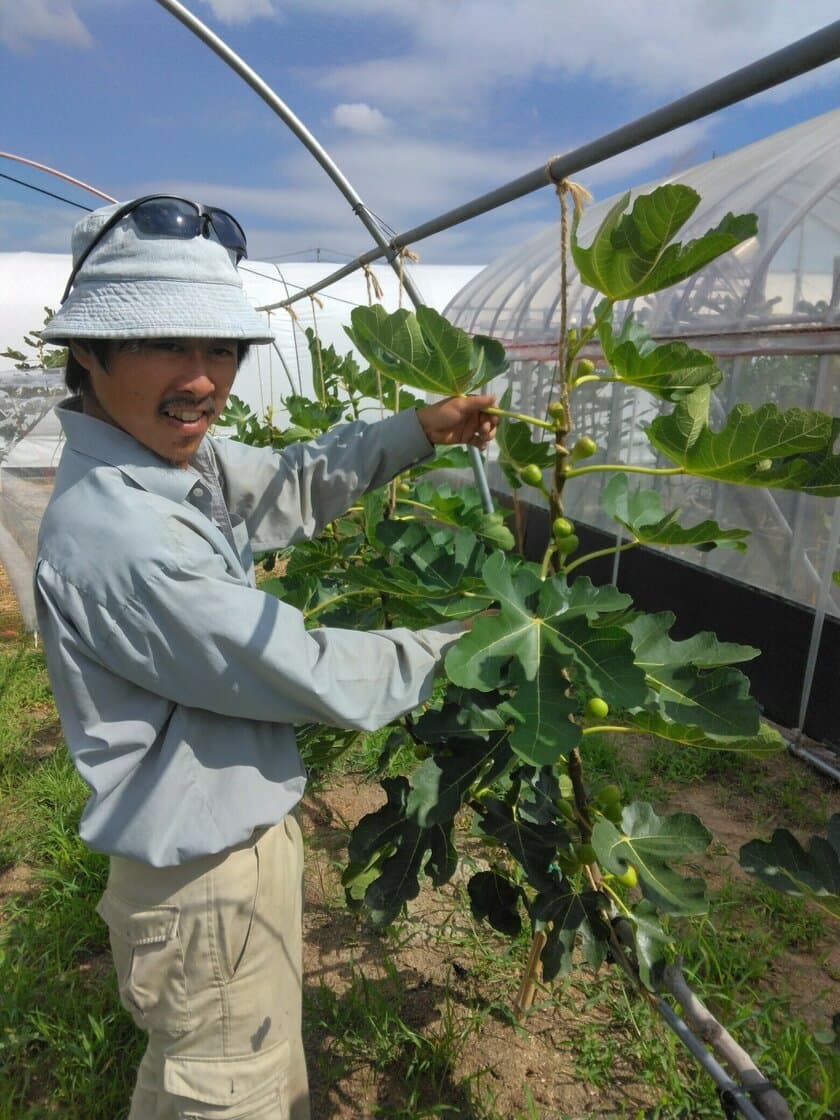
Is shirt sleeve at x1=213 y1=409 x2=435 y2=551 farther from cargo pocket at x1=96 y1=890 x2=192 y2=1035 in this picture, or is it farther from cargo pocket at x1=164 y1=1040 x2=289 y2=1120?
cargo pocket at x1=164 y1=1040 x2=289 y2=1120

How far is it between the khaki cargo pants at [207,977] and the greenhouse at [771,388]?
2.45 metres

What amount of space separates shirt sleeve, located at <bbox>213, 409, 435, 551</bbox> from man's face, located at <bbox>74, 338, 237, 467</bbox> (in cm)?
38

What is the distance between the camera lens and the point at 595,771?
3615 millimetres

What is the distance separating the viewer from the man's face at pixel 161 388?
4.49 ft

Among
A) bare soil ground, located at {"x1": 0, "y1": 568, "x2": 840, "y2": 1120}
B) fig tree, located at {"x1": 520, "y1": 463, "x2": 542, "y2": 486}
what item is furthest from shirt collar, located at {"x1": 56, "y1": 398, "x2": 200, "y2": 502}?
bare soil ground, located at {"x1": 0, "y1": 568, "x2": 840, "y2": 1120}

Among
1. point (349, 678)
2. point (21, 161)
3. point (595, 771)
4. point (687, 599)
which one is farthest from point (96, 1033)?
point (21, 161)

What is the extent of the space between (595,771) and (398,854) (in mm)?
2228

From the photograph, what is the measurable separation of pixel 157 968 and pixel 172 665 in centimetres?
56

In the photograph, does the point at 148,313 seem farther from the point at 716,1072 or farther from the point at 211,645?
the point at 716,1072

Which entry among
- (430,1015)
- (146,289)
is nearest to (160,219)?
(146,289)

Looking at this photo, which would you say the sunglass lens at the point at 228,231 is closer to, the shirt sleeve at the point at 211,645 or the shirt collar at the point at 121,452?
the shirt collar at the point at 121,452

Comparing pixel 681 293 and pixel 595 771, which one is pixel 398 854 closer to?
pixel 595 771

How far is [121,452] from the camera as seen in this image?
1369 millimetres

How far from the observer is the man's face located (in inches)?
53.9
